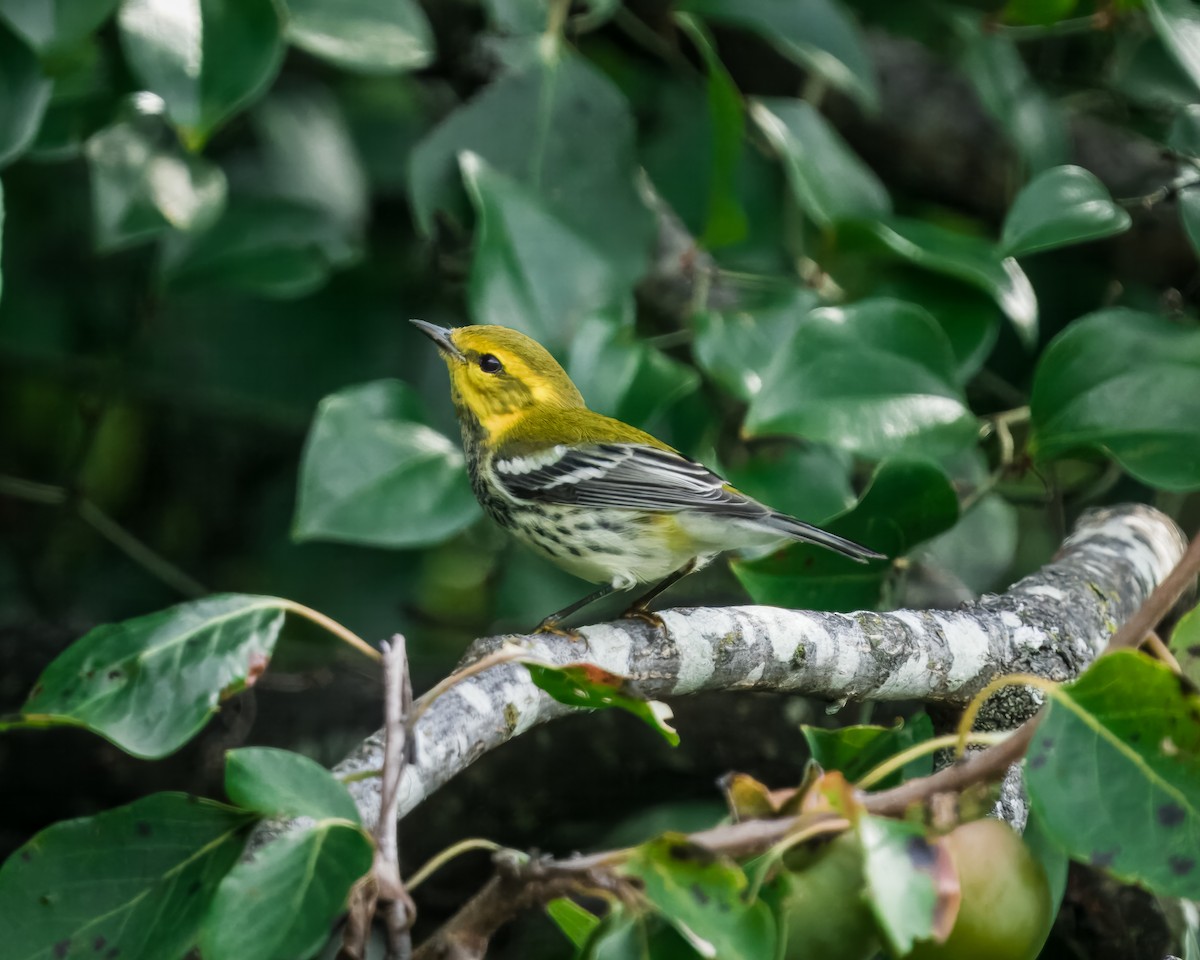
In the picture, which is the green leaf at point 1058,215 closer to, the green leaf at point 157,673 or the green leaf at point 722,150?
the green leaf at point 722,150

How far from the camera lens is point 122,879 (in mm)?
956

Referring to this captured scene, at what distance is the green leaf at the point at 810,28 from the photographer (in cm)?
206

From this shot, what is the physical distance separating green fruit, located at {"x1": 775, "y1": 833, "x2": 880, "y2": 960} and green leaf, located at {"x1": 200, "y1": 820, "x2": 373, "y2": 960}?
0.90ft

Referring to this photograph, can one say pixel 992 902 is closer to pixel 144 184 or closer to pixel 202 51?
pixel 202 51

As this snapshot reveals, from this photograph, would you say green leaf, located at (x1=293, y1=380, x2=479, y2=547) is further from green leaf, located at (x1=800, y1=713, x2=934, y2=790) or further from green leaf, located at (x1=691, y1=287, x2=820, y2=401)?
green leaf, located at (x1=800, y1=713, x2=934, y2=790)

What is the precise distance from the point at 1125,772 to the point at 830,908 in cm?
22

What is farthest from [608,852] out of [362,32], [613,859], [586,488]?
[362,32]

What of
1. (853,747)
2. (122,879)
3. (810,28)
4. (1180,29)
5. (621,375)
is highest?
(1180,29)

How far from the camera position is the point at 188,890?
944 millimetres

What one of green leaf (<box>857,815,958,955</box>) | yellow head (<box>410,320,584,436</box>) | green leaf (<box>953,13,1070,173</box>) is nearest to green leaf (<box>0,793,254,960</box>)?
green leaf (<box>857,815,958,955</box>)

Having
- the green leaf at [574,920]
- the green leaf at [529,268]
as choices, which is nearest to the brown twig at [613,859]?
the green leaf at [574,920]

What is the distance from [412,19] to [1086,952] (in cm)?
171

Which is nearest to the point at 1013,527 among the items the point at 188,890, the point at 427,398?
the point at 427,398

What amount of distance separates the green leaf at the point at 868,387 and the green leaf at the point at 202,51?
0.83 m
